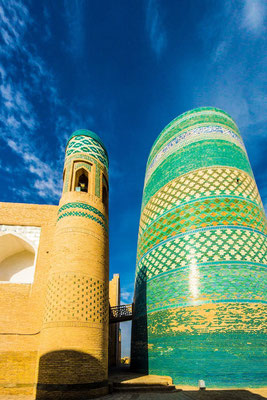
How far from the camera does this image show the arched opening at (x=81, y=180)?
289 inches

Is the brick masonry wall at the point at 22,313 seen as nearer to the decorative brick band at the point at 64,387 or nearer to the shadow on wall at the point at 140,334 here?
the decorative brick band at the point at 64,387

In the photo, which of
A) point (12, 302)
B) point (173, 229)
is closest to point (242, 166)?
point (173, 229)

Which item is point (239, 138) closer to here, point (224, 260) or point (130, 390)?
point (224, 260)

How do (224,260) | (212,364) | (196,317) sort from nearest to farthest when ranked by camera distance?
(212,364)
(196,317)
(224,260)

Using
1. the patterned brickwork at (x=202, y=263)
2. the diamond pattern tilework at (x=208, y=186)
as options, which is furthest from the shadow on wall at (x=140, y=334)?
the diamond pattern tilework at (x=208, y=186)

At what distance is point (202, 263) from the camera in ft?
21.8

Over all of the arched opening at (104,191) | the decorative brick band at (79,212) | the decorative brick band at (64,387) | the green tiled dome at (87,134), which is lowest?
the decorative brick band at (64,387)

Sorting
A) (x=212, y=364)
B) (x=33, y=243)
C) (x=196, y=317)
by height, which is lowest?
(x=212, y=364)

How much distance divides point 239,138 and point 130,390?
8.27m

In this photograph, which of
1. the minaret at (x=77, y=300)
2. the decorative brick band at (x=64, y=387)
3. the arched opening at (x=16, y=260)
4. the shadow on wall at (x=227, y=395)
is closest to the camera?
the shadow on wall at (x=227, y=395)

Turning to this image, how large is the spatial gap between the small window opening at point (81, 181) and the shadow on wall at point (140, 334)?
3449 millimetres

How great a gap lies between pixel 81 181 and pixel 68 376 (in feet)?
16.8

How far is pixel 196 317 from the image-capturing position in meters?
6.10

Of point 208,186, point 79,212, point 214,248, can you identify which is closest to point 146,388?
point 214,248
